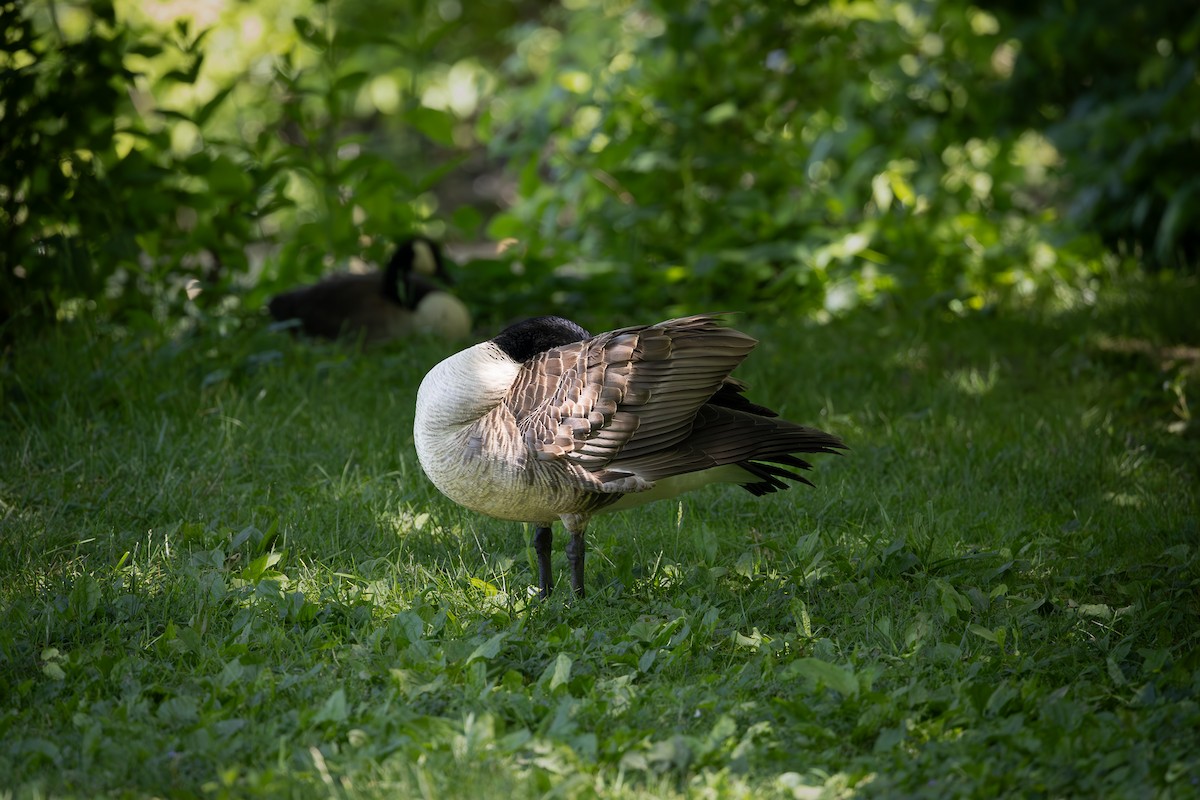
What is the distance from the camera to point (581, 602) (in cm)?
410

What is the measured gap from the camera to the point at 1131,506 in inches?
198

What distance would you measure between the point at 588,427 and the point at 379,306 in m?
3.61

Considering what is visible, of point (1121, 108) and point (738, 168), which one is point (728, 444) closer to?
point (738, 168)

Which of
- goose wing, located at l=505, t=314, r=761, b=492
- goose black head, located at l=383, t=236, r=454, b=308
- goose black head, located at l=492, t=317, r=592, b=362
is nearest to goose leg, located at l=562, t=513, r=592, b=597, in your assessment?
goose wing, located at l=505, t=314, r=761, b=492

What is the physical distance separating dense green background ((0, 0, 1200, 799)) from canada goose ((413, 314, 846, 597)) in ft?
1.38

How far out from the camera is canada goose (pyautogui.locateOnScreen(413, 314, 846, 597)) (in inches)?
151

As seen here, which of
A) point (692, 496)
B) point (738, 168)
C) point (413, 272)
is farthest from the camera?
point (738, 168)

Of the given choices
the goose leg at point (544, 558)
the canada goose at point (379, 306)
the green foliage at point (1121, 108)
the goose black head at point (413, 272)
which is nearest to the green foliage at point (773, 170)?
the green foliage at point (1121, 108)

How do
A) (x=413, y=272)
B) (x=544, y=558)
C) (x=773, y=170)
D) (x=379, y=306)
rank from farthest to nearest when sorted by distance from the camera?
(x=773, y=170), (x=413, y=272), (x=379, y=306), (x=544, y=558)

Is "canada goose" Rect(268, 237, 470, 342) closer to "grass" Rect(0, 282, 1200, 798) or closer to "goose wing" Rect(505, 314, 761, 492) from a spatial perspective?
"grass" Rect(0, 282, 1200, 798)

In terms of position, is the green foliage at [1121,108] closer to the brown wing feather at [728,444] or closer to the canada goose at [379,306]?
the canada goose at [379,306]

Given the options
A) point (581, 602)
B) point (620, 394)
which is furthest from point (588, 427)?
point (581, 602)

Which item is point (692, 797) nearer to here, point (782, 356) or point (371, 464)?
point (371, 464)

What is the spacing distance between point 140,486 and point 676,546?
2.26m
